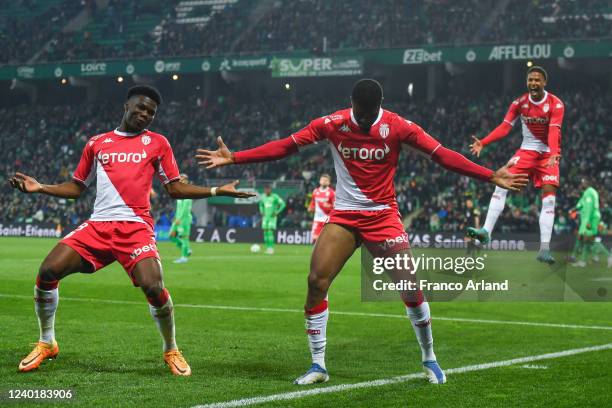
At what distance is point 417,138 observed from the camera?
7.68m

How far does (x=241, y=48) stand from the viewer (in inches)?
2071

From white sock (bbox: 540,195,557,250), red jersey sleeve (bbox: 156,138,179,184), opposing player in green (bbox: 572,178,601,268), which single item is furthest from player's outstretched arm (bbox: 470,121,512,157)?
opposing player in green (bbox: 572,178,601,268)

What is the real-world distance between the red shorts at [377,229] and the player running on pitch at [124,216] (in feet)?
3.17

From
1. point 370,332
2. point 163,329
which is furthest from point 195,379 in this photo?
point 370,332

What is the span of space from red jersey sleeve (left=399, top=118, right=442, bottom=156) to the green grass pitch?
188 centimetres

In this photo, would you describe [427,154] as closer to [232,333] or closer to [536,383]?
[536,383]

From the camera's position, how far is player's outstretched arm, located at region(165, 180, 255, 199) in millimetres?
7844

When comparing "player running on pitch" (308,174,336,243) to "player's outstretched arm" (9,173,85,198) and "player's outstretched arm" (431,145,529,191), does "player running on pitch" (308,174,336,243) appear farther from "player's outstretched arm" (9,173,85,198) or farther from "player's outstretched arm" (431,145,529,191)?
"player's outstretched arm" (431,145,529,191)

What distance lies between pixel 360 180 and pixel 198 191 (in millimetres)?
1383

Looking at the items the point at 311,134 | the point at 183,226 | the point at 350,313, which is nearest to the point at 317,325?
the point at 311,134

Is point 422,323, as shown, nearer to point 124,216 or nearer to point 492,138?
point 124,216

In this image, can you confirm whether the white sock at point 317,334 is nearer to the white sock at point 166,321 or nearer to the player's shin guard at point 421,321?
the player's shin guard at point 421,321

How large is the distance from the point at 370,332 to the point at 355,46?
40.3m

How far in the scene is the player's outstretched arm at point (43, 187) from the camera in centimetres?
789
